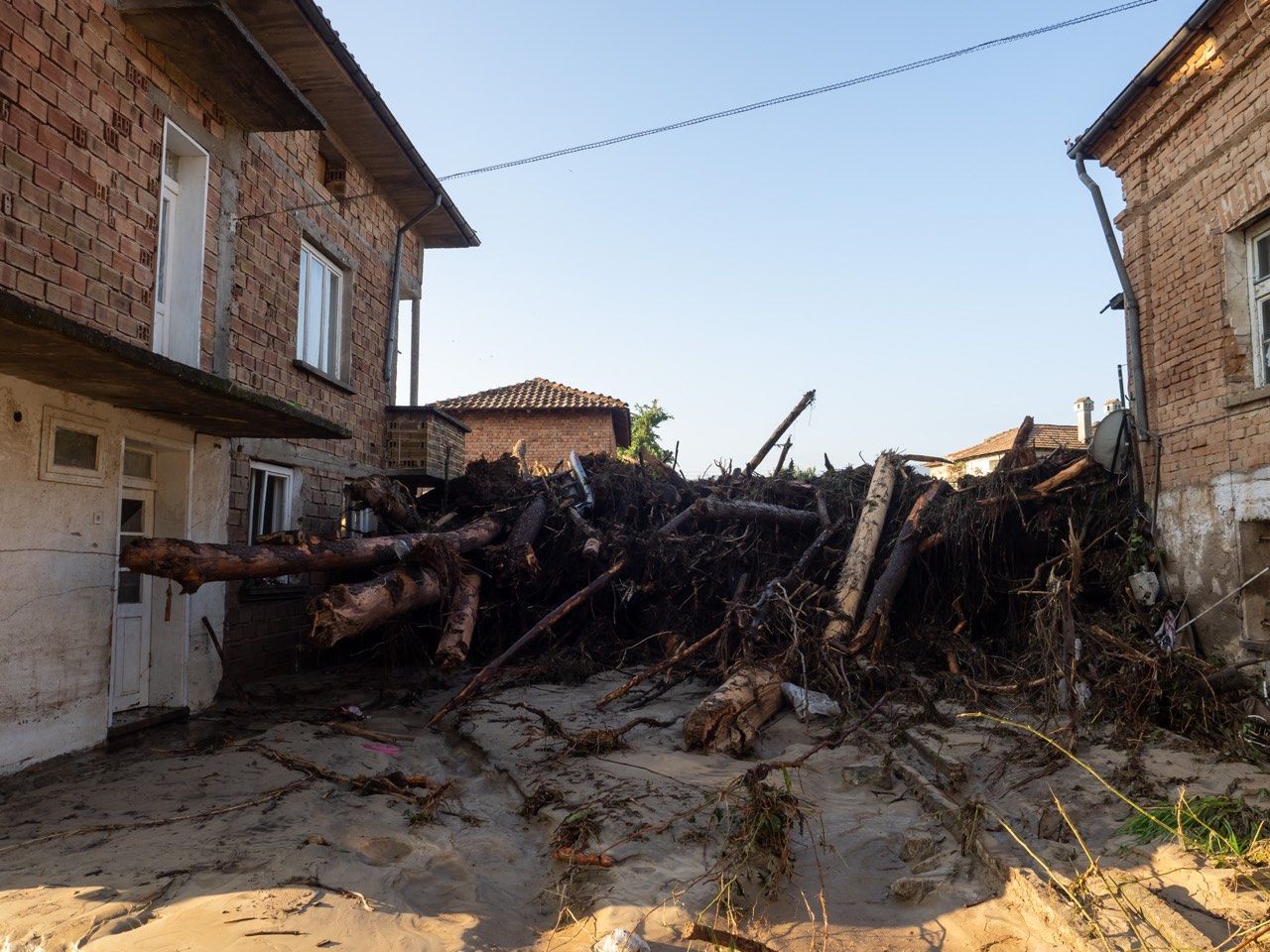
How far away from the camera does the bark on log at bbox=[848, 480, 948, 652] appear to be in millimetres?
8633

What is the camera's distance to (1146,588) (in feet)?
26.0

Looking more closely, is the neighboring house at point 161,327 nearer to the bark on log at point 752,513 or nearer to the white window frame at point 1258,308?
the bark on log at point 752,513

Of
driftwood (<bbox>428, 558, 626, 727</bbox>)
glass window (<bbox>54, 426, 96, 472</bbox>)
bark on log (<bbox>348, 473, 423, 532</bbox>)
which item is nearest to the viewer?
glass window (<bbox>54, 426, 96, 472</bbox>)

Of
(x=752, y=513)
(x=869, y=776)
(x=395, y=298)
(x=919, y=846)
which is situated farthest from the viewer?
(x=395, y=298)

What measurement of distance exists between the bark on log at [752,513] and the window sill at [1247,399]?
4594 mm

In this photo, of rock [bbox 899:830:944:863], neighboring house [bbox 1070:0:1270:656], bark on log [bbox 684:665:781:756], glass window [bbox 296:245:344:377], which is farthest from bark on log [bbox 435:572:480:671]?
neighboring house [bbox 1070:0:1270:656]

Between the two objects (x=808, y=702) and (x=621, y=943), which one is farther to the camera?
(x=808, y=702)

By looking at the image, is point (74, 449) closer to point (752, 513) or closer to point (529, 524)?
point (529, 524)

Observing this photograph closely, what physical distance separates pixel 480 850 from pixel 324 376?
703 cm

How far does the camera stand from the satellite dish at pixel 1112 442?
8.60 meters

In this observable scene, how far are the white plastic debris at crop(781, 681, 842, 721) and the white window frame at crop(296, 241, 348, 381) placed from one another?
6.63 metres

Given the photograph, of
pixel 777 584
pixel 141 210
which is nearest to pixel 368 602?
pixel 141 210

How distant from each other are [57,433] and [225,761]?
8.94 feet

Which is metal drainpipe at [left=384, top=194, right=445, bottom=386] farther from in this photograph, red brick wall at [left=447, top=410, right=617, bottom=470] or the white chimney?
the white chimney
